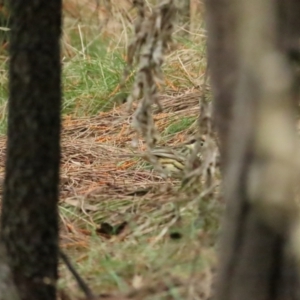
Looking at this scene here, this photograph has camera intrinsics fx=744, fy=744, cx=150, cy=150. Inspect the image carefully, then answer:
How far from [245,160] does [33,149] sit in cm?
61

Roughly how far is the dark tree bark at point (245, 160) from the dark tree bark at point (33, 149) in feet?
1.52

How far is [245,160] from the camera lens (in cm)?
131

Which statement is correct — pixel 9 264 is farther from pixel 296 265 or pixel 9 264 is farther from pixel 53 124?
pixel 296 265

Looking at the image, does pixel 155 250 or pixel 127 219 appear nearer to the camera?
pixel 155 250

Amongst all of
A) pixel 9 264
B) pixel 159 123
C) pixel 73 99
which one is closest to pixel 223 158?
pixel 9 264

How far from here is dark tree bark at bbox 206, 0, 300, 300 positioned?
128 centimetres

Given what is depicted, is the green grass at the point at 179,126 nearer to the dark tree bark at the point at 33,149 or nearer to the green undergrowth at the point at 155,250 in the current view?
the green undergrowth at the point at 155,250

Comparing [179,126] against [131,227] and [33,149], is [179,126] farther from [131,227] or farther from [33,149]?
[33,149]

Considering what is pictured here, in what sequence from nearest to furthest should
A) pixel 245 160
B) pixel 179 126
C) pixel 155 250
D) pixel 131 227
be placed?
pixel 245 160
pixel 155 250
pixel 131 227
pixel 179 126

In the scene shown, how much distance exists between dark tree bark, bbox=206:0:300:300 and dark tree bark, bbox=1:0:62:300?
462 mm

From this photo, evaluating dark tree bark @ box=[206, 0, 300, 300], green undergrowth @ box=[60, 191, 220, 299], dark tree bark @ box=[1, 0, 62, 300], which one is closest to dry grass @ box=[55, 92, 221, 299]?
green undergrowth @ box=[60, 191, 220, 299]

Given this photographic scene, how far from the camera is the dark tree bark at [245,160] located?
1282 millimetres

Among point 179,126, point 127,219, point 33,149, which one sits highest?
point 33,149

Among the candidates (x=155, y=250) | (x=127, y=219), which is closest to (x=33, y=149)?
(x=155, y=250)
